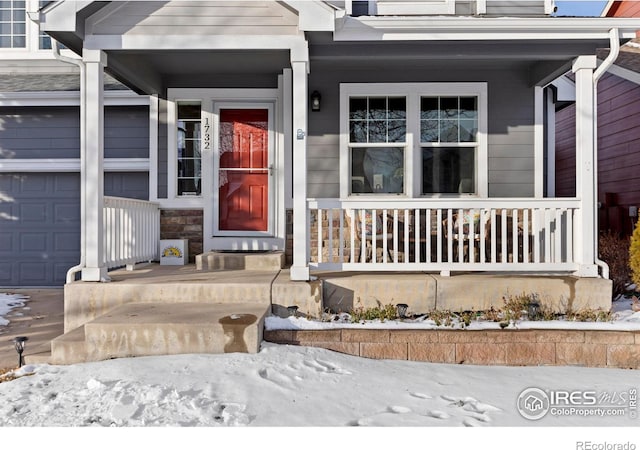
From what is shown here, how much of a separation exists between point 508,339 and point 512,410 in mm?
1070

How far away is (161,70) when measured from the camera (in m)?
5.66

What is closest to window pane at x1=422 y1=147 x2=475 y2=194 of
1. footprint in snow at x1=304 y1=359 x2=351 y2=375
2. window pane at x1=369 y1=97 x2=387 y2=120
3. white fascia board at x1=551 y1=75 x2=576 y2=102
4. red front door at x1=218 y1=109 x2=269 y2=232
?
window pane at x1=369 y1=97 x2=387 y2=120

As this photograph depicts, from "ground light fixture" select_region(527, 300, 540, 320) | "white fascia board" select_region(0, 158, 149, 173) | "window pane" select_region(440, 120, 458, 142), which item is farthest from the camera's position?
"white fascia board" select_region(0, 158, 149, 173)

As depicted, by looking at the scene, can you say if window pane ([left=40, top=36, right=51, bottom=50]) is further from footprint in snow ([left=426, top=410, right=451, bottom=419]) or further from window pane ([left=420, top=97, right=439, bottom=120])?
footprint in snow ([left=426, top=410, right=451, bottom=419])

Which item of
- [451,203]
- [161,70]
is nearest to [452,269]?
[451,203]

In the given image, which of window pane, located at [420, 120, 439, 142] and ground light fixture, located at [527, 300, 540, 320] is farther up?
window pane, located at [420, 120, 439, 142]

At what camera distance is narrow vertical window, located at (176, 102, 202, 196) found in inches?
237

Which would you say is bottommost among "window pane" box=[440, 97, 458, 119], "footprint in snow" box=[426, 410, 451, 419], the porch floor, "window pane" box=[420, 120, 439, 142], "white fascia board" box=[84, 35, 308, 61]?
"footprint in snow" box=[426, 410, 451, 419]

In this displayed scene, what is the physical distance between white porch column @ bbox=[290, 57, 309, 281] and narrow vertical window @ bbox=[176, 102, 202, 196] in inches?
86.8

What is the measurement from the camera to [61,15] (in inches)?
161

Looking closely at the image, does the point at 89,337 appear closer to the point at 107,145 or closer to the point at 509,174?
the point at 107,145

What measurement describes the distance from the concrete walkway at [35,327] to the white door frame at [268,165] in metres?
2.10

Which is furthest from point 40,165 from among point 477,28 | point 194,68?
point 477,28

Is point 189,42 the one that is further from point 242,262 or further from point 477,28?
point 477,28
